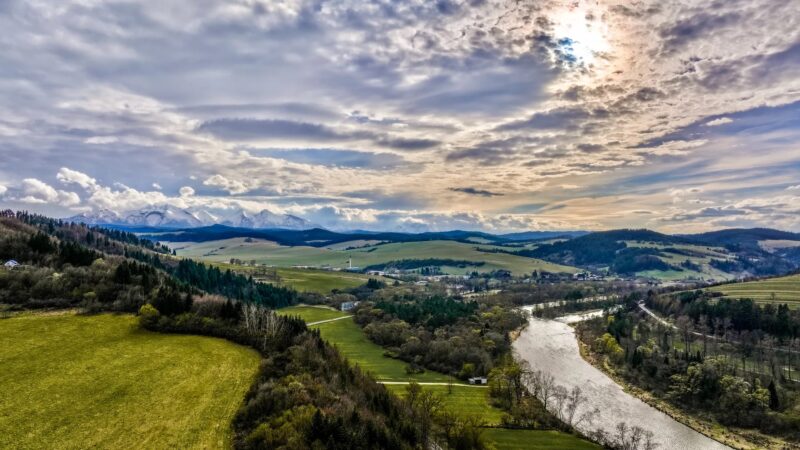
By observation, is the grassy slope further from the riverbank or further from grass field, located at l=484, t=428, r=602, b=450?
the riverbank

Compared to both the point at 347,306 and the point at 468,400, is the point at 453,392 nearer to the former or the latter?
the point at 468,400

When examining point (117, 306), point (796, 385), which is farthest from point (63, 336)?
point (796, 385)

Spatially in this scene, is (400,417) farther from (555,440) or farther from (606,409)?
(606,409)

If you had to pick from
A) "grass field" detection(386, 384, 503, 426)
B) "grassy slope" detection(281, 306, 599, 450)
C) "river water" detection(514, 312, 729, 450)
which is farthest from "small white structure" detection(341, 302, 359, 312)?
"grass field" detection(386, 384, 503, 426)

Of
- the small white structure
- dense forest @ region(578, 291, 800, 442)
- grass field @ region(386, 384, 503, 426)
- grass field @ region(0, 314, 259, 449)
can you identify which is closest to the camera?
grass field @ region(0, 314, 259, 449)

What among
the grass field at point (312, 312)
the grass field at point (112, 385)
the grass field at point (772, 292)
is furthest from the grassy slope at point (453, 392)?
the grass field at point (772, 292)
